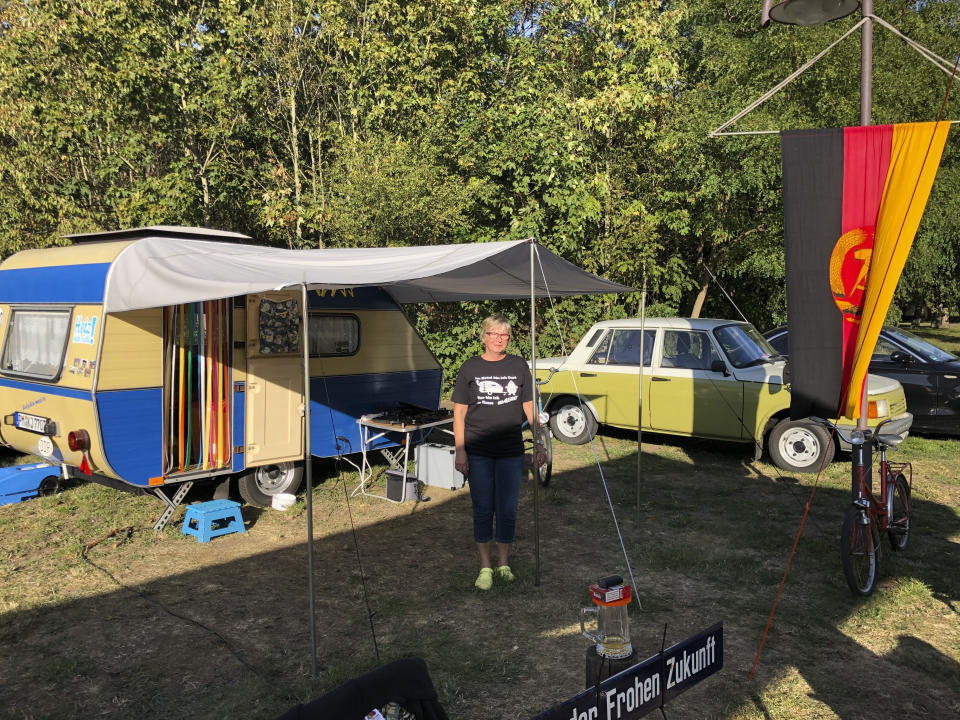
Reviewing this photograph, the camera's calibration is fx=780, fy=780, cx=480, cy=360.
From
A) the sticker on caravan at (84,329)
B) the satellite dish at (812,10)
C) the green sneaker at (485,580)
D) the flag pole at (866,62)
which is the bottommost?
the green sneaker at (485,580)

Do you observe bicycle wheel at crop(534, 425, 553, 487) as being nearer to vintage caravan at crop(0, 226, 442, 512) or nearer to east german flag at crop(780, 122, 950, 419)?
vintage caravan at crop(0, 226, 442, 512)

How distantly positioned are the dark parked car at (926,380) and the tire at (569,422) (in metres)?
3.91

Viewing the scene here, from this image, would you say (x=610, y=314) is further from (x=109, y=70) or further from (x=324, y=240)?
(x=109, y=70)

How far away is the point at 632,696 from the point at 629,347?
8070mm

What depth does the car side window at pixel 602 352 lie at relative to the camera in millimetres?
10305

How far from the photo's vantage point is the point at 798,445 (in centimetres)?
880

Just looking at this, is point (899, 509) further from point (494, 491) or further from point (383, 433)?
point (383, 433)

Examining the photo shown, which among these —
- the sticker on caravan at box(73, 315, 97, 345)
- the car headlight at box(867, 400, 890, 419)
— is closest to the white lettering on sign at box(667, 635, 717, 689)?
the sticker on caravan at box(73, 315, 97, 345)

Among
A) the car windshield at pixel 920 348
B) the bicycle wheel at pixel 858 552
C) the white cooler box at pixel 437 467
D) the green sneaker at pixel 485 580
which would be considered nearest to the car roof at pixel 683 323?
the car windshield at pixel 920 348

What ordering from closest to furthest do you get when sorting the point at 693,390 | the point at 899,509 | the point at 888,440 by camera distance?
the point at 888,440
the point at 899,509
the point at 693,390

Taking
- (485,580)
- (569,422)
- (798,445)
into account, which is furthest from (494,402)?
(569,422)

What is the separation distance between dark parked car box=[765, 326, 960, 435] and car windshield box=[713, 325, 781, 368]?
187 cm

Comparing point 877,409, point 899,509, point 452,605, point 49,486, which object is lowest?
point 452,605

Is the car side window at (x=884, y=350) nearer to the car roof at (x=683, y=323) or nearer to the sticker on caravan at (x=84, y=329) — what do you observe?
the car roof at (x=683, y=323)
